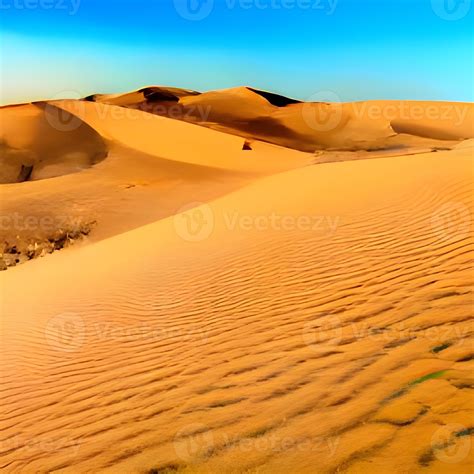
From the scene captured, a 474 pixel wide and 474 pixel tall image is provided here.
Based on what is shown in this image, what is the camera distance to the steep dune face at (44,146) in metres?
22.5

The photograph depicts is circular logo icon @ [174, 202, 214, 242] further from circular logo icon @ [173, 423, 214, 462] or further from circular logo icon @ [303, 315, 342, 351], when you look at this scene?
circular logo icon @ [173, 423, 214, 462]

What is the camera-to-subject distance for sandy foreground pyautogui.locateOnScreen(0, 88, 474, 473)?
10.9 ft

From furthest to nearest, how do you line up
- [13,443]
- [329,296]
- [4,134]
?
[4,134], [329,296], [13,443]

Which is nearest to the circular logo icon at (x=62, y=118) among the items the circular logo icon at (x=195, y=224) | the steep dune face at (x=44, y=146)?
the steep dune face at (x=44, y=146)

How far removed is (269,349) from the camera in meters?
4.87

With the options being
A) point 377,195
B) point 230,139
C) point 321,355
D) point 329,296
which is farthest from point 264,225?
point 230,139

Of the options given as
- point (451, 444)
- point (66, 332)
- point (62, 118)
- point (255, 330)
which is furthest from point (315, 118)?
point (451, 444)

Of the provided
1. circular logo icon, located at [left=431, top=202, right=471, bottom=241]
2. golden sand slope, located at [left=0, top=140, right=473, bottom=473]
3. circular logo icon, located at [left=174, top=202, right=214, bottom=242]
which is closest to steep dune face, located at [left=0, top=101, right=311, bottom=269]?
circular logo icon, located at [left=174, top=202, right=214, bottom=242]

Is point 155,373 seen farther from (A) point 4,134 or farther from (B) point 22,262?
(A) point 4,134

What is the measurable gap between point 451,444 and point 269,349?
7.06 ft

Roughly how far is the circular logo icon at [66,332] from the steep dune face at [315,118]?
1210 inches

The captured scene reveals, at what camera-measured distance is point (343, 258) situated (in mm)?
7199

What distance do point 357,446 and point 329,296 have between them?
296 centimetres

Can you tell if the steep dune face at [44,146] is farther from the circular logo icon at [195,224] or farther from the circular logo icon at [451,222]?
the circular logo icon at [451,222]
